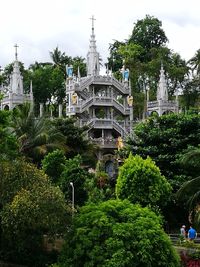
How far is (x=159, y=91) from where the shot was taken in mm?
71438

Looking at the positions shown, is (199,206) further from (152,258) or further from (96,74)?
(96,74)

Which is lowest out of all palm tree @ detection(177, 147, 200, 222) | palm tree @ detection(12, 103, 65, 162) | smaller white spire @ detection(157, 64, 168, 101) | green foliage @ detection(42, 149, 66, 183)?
palm tree @ detection(177, 147, 200, 222)

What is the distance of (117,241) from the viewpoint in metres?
26.1

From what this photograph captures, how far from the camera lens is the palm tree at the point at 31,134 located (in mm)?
44312

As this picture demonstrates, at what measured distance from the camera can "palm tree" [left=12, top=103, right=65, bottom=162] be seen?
44312 millimetres

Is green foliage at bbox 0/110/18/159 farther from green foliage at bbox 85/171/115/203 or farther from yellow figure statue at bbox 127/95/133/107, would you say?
yellow figure statue at bbox 127/95/133/107

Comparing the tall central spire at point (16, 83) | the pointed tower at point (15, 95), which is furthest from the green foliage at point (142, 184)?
the tall central spire at point (16, 83)

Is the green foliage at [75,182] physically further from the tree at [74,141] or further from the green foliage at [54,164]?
the tree at [74,141]

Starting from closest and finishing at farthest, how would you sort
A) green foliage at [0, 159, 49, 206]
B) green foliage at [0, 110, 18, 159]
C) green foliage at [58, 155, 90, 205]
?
green foliage at [0, 159, 49, 206]
green foliage at [0, 110, 18, 159]
green foliage at [58, 155, 90, 205]

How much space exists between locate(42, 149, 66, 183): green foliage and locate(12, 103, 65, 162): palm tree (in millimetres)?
2099

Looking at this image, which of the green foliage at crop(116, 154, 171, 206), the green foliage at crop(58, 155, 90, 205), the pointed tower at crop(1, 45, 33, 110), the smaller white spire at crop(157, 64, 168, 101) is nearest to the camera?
the green foliage at crop(116, 154, 171, 206)

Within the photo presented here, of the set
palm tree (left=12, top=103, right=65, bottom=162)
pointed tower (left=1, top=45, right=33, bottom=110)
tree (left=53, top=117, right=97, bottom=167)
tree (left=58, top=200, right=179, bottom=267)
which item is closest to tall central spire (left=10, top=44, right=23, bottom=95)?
pointed tower (left=1, top=45, right=33, bottom=110)

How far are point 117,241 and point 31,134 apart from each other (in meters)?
20.2

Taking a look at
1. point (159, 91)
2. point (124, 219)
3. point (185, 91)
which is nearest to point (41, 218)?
point (124, 219)
